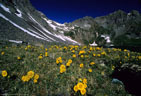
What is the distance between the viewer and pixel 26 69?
3.06 metres

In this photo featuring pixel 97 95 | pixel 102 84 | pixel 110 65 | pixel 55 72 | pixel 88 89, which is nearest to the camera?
pixel 97 95

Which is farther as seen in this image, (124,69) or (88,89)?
(124,69)

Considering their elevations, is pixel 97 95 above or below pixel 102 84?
below

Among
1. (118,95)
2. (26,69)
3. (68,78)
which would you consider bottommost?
(118,95)

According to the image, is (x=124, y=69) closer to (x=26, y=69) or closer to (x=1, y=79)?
(x=26, y=69)

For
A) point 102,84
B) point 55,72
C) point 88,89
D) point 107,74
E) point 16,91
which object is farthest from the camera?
point 107,74

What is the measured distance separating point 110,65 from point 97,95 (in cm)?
244

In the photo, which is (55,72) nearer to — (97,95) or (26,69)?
(26,69)

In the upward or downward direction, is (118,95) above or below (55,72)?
below

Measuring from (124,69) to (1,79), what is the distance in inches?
181

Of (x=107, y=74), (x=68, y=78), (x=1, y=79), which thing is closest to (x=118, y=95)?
(x=107, y=74)

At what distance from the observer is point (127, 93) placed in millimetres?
2424

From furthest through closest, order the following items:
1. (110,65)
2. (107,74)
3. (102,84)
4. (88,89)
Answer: (110,65) → (107,74) → (102,84) → (88,89)

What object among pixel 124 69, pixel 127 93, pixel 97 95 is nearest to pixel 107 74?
pixel 124 69
